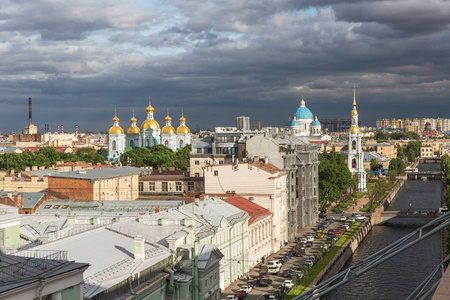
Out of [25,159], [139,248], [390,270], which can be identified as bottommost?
[390,270]

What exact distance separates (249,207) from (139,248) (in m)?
21.9

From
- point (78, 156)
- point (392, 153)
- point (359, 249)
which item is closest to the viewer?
point (359, 249)

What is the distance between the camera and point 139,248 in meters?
20.4

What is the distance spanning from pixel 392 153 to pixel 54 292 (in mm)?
156695

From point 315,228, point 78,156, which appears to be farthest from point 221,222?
point 78,156

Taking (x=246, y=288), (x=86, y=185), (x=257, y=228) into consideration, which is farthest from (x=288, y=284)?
(x=86, y=185)

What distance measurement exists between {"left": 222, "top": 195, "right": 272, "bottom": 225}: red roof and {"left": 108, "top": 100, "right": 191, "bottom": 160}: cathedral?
266 ft

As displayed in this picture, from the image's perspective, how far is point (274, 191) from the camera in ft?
147

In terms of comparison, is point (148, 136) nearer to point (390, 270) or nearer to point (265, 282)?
point (390, 270)

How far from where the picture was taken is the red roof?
133ft

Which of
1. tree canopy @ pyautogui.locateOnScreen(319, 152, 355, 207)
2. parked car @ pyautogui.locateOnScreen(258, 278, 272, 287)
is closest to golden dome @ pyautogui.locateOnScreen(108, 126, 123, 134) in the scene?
tree canopy @ pyautogui.locateOnScreen(319, 152, 355, 207)

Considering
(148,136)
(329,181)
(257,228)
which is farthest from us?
(148,136)

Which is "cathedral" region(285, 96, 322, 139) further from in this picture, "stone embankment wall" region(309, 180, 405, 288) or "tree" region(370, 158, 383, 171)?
"stone embankment wall" region(309, 180, 405, 288)

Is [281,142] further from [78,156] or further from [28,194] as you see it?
[78,156]
